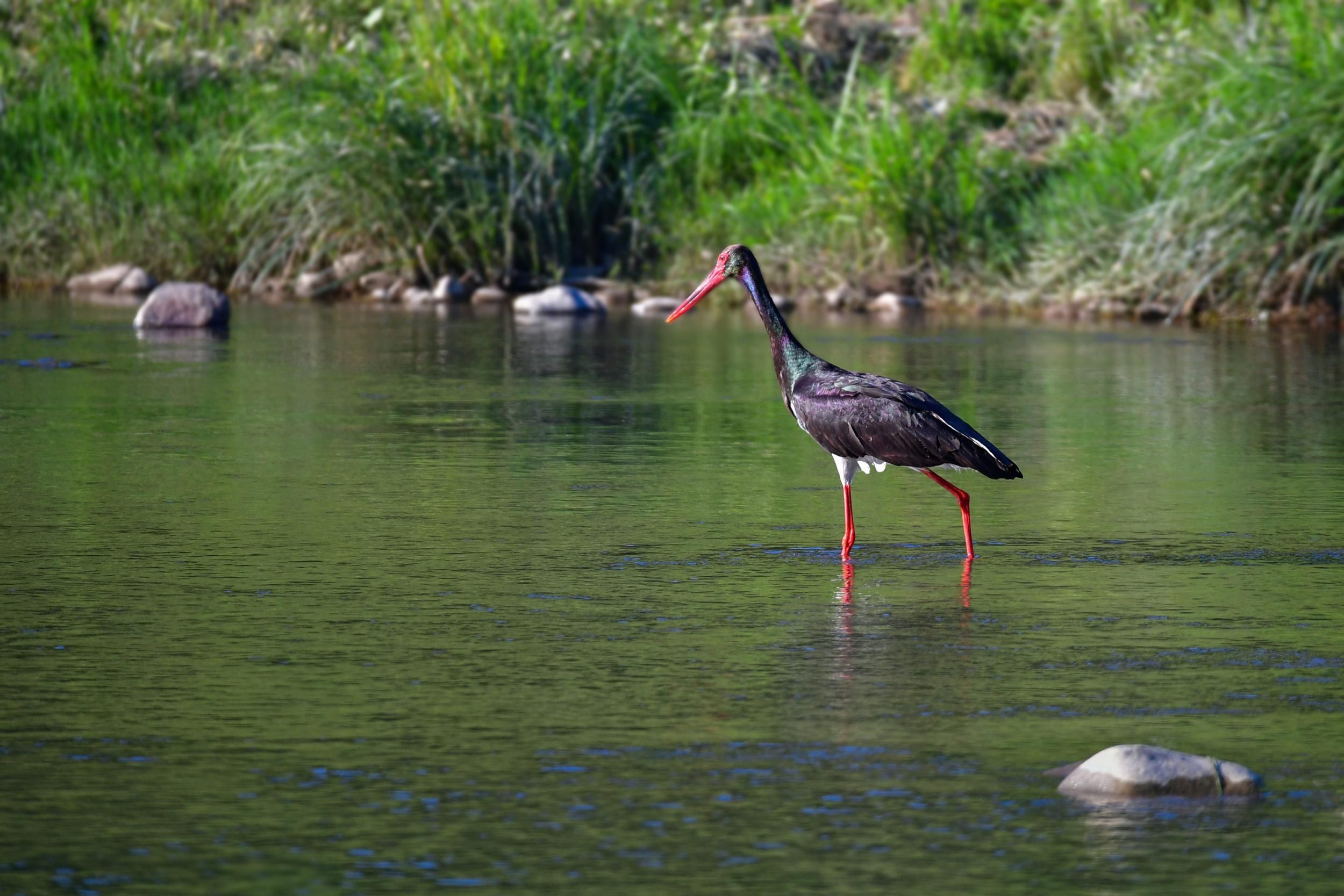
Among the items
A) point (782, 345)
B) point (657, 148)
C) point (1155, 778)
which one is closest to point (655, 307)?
point (657, 148)

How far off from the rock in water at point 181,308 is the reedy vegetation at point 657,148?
326 centimetres

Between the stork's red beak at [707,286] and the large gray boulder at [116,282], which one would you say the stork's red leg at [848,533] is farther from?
the large gray boulder at [116,282]

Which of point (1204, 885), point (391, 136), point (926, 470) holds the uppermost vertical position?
point (391, 136)

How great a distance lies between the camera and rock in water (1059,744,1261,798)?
467 centimetres

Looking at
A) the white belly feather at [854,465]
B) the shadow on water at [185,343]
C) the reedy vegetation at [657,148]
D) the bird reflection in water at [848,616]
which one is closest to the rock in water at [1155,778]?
the bird reflection in water at [848,616]

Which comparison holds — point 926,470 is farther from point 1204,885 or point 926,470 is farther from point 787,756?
point 1204,885

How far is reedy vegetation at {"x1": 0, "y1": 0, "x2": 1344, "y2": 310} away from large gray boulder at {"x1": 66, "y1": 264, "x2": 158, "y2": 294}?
13.6 inches

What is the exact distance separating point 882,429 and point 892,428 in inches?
1.7

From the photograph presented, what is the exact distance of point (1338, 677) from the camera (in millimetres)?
5773

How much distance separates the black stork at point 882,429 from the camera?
765cm

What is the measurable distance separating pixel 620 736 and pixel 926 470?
2.94 metres

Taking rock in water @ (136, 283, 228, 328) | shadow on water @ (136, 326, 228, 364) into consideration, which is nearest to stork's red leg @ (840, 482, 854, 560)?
shadow on water @ (136, 326, 228, 364)

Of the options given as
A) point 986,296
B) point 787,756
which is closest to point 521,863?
point 787,756

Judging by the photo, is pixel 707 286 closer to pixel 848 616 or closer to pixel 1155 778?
pixel 848 616
